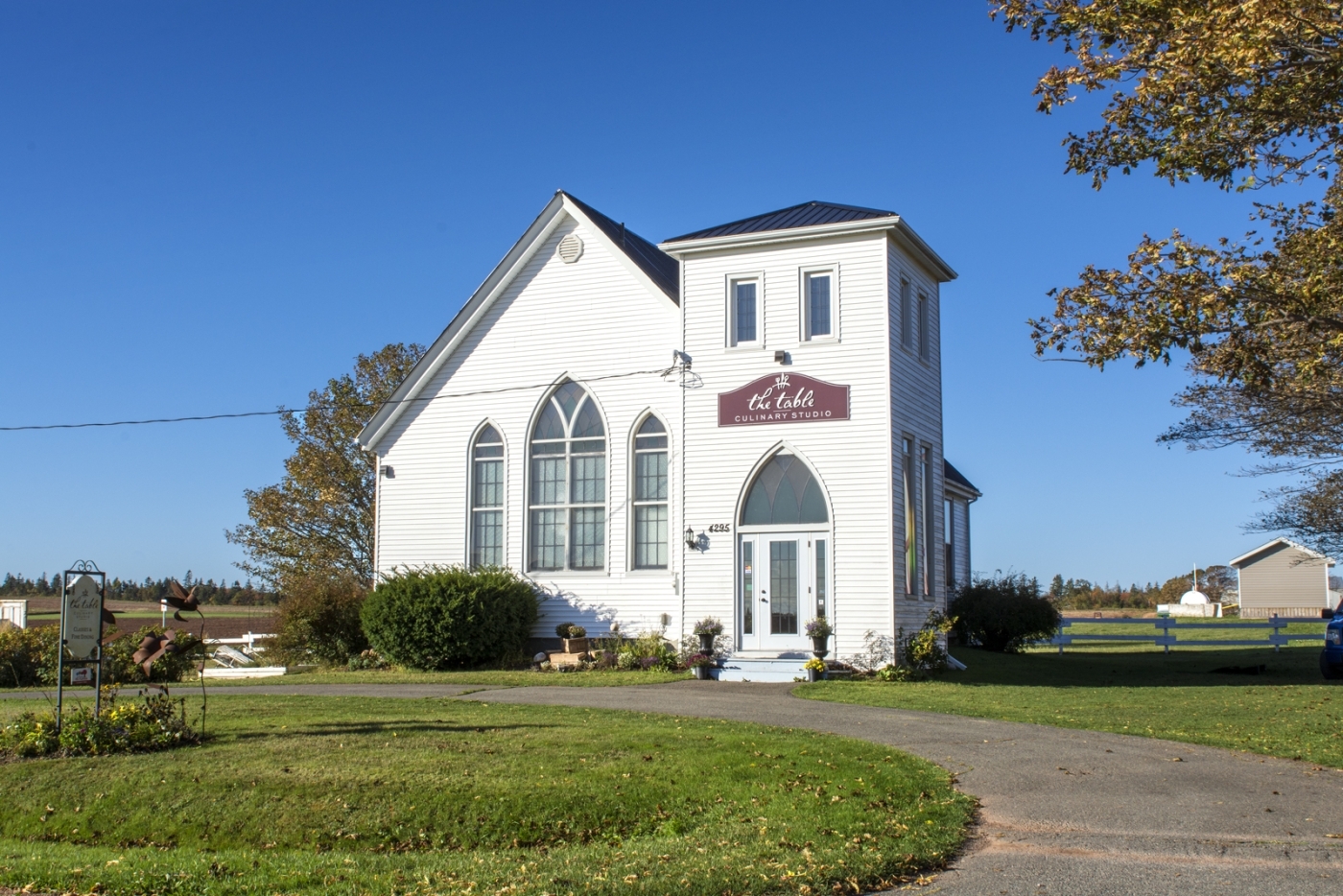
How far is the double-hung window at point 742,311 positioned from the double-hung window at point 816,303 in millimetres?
935

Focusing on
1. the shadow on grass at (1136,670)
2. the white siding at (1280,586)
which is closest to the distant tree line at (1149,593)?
the white siding at (1280,586)

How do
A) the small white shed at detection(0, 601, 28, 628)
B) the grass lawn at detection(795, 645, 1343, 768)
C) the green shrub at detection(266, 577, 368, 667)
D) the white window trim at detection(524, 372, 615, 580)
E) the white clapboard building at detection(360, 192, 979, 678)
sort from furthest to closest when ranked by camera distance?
the small white shed at detection(0, 601, 28, 628) < the green shrub at detection(266, 577, 368, 667) < the white window trim at detection(524, 372, 615, 580) < the white clapboard building at detection(360, 192, 979, 678) < the grass lawn at detection(795, 645, 1343, 768)

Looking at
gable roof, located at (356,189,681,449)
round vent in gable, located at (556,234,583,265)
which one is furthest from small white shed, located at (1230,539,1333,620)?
round vent in gable, located at (556,234,583,265)

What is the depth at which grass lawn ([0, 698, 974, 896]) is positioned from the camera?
712 centimetres

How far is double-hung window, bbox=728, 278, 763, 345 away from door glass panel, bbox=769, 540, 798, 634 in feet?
12.4

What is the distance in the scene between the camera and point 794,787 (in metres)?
9.23

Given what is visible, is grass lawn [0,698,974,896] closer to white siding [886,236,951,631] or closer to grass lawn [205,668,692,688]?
grass lawn [205,668,692,688]

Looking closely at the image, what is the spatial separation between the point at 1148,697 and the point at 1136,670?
23.6 ft

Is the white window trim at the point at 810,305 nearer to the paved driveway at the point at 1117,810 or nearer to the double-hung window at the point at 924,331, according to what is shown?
the double-hung window at the point at 924,331

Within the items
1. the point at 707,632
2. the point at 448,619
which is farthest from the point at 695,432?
the point at 448,619

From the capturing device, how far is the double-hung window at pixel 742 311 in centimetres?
2138

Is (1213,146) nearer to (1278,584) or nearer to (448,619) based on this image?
(448,619)

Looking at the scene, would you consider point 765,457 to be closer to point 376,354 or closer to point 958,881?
point 958,881

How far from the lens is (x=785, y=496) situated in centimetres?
2066
